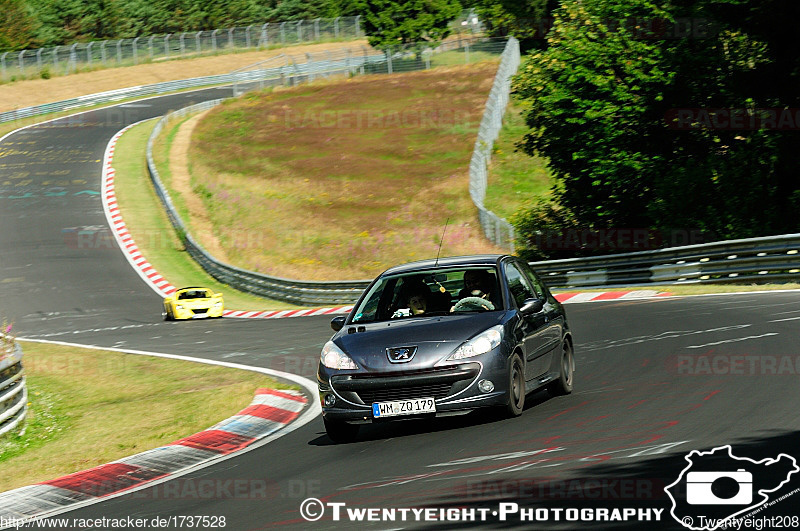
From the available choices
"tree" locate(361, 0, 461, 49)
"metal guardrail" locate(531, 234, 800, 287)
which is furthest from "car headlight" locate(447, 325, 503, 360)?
"tree" locate(361, 0, 461, 49)

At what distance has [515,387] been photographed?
976 centimetres

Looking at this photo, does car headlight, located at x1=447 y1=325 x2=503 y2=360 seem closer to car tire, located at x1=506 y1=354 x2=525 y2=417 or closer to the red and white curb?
car tire, located at x1=506 y1=354 x2=525 y2=417

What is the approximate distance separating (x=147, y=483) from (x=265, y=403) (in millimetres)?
4273

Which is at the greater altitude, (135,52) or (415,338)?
(415,338)

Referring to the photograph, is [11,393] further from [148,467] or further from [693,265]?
[693,265]

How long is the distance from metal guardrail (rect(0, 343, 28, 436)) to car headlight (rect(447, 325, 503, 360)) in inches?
233

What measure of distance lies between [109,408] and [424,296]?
19.5ft

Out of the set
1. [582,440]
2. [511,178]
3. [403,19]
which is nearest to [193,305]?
[511,178]

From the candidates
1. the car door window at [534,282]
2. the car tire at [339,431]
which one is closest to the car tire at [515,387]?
the car tire at [339,431]

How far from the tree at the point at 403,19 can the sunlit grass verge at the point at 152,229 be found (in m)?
22.1

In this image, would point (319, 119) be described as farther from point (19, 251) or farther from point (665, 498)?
point (665, 498)

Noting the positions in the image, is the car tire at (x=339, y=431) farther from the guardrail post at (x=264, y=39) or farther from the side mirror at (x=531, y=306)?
the guardrail post at (x=264, y=39)

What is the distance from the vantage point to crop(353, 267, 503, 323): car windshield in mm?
10406

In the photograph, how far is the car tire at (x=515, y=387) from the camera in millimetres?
9562
